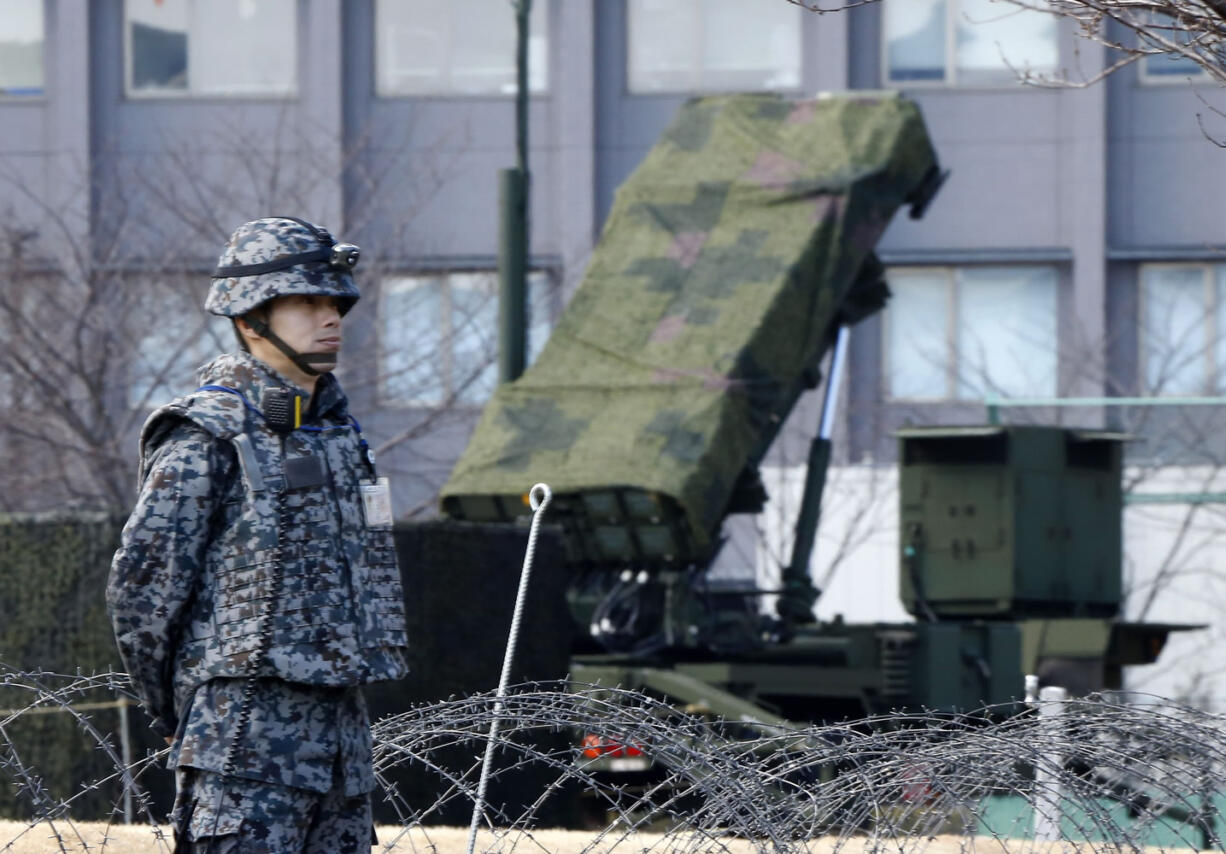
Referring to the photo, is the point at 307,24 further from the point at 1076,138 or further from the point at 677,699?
the point at 677,699

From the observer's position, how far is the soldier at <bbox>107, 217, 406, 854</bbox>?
4762 millimetres

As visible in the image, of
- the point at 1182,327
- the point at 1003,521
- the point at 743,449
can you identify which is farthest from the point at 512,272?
the point at 1182,327

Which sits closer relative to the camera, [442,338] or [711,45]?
[442,338]

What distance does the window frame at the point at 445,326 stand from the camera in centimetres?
1886

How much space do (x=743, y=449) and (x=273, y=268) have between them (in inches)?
291

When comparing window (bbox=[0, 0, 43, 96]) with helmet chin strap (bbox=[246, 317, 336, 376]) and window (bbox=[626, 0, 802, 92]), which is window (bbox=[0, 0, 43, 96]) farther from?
helmet chin strap (bbox=[246, 317, 336, 376])

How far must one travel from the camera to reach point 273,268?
4.98 meters

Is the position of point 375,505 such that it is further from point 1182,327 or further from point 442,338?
point 1182,327

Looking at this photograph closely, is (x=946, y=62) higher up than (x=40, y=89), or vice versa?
(x=946, y=62)

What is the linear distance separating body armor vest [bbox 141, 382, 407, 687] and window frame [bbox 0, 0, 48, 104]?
23.2 metres

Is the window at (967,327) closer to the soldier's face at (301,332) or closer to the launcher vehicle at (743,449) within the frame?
the launcher vehicle at (743,449)

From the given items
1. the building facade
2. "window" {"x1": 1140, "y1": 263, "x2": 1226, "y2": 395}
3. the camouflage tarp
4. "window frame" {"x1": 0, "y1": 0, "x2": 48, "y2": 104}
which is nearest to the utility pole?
the camouflage tarp

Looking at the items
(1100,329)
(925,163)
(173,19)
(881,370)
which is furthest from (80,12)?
(925,163)

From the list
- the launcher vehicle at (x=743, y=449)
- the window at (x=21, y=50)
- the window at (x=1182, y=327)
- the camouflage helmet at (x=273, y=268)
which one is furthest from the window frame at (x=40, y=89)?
the camouflage helmet at (x=273, y=268)
